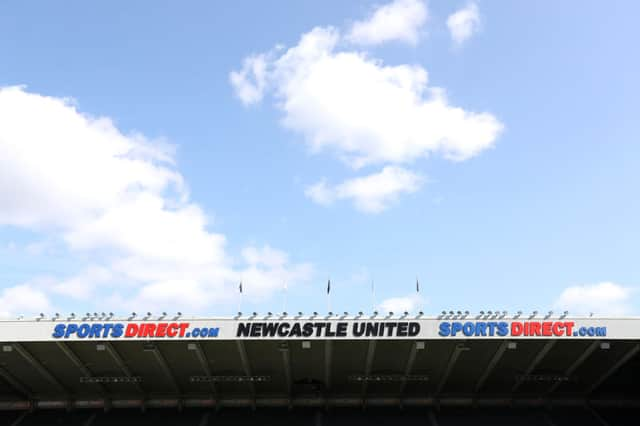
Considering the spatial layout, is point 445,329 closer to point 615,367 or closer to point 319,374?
point 319,374

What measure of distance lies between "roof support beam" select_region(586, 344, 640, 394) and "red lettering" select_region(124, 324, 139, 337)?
28816 mm

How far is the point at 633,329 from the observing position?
101 feet

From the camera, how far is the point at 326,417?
37.8 m

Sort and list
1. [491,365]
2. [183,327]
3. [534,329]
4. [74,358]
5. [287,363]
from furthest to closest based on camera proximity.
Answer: [491,365], [287,363], [74,358], [183,327], [534,329]

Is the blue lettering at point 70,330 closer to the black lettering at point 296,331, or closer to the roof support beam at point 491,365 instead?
the black lettering at point 296,331

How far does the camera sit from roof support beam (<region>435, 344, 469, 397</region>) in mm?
32772

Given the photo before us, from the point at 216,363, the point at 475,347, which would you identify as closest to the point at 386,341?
the point at 475,347

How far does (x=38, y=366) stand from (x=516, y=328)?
1138 inches

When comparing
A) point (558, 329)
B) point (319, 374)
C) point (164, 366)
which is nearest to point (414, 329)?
point (558, 329)

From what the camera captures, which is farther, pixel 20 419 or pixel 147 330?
pixel 20 419

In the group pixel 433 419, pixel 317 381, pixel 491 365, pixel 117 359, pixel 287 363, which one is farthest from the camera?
pixel 433 419

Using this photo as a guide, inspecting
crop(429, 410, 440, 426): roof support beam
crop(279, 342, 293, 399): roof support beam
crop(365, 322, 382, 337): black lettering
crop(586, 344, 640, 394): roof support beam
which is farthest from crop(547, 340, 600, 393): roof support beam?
crop(279, 342, 293, 399): roof support beam

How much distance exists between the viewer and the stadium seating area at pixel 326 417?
122 feet

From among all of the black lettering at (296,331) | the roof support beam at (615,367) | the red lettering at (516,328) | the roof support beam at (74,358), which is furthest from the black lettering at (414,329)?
the roof support beam at (74,358)
